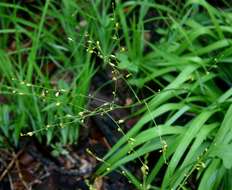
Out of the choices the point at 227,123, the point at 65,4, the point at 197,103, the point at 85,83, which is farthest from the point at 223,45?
the point at 65,4

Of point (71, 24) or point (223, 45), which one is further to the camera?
point (71, 24)

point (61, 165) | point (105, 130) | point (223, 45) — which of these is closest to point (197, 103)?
point (223, 45)

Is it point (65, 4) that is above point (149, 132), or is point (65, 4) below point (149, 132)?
above

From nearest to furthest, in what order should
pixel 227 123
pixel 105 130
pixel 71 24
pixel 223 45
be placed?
pixel 227 123 < pixel 223 45 < pixel 105 130 < pixel 71 24

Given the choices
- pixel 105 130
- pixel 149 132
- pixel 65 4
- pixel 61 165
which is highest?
pixel 65 4

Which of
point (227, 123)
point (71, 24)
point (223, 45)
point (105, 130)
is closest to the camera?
point (227, 123)

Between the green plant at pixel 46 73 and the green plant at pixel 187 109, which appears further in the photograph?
the green plant at pixel 46 73

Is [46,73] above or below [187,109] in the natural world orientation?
below

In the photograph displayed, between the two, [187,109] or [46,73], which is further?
[46,73]

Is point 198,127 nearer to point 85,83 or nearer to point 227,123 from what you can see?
point 227,123

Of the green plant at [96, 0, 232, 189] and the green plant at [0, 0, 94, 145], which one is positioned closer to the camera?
the green plant at [96, 0, 232, 189]
